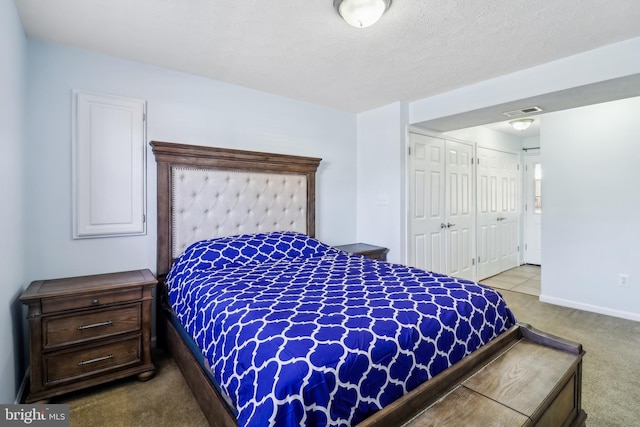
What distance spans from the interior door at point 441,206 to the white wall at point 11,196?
3225mm

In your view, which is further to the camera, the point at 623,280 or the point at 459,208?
the point at 459,208

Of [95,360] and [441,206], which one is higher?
[441,206]

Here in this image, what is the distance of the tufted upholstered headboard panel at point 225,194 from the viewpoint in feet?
8.12

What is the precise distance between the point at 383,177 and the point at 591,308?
2.62m

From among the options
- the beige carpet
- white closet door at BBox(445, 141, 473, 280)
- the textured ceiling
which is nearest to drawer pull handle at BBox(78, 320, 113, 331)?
the beige carpet

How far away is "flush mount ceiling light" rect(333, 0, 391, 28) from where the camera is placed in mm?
1620

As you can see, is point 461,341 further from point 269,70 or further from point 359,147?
point 359,147

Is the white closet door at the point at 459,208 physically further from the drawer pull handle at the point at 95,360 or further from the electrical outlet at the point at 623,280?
the drawer pull handle at the point at 95,360

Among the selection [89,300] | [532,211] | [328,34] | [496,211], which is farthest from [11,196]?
[532,211]

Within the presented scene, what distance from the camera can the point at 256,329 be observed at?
1.23 meters

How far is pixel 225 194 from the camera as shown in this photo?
275 cm

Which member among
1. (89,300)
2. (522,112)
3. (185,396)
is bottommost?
(185,396)

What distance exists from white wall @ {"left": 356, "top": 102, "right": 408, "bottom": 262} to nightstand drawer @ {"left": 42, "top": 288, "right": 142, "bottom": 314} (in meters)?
2.36

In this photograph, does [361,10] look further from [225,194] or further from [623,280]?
[623,280]
